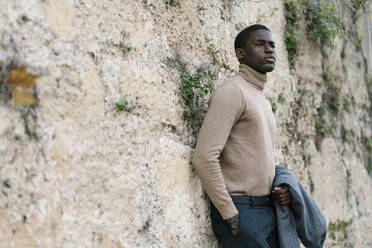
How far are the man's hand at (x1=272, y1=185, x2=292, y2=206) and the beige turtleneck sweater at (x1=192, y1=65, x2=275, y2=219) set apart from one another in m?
0.04

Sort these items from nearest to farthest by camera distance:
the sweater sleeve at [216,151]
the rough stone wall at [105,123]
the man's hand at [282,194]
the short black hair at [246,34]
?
the rough stone wall at [105,123] → the sweater sleeve at [216,151] → the man's hand at [282,194] → the short black hair at [246,34]

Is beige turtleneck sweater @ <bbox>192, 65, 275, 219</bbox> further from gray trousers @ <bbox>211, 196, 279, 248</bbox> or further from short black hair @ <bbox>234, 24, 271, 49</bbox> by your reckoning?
short black hair @ <bbox>234, 24, 271, 49</bbox>

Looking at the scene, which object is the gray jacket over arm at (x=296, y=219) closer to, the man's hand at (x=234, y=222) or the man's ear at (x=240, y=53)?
the man's hand at (x=234, y=222)

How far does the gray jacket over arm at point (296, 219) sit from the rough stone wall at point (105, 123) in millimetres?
373

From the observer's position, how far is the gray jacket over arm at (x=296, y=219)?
2.03m

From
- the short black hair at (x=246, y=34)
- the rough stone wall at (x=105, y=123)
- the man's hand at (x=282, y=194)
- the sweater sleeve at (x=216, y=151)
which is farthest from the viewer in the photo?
the short black hair at (x=246, y=34)

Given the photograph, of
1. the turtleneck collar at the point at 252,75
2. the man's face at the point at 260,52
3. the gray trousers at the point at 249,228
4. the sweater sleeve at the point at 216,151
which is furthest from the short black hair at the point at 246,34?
the gray trousers at the point at 249,228

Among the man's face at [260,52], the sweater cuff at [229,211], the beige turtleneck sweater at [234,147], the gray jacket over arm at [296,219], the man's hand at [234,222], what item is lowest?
the gray jacket over arm at [296,219]

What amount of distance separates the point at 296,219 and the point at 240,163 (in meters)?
0.49

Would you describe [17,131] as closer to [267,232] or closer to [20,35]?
[20,35]

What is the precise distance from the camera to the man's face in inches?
83.1

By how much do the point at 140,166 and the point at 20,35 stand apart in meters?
0.70

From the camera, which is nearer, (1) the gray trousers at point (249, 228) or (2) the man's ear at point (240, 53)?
(1) the gray trousers at point (249, 228)

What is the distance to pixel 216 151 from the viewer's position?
1.85 m
